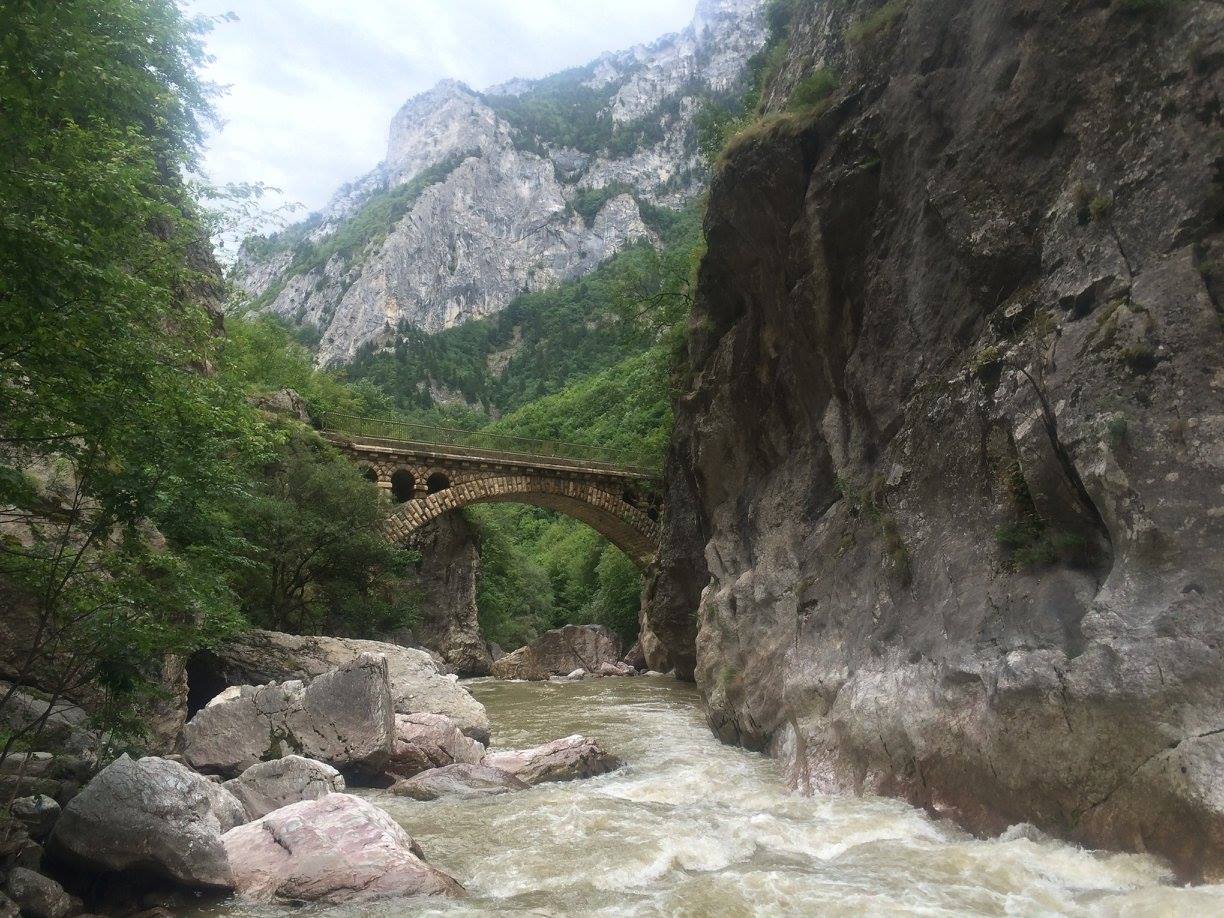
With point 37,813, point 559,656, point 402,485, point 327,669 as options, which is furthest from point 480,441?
point 37,813

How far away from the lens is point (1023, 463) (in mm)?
6828

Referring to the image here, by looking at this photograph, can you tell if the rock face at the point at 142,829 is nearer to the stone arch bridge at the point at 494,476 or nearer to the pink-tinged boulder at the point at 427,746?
the pink-tinged boulder at the point at 427,746

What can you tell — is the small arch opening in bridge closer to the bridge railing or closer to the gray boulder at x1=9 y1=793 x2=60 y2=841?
the bridge railing

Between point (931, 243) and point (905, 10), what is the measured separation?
401 cm

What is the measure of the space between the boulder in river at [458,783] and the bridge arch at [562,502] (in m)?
21.7

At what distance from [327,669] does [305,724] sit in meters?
3.31

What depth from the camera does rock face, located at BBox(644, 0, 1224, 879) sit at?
534cm

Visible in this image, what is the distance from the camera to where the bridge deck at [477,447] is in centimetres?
3128

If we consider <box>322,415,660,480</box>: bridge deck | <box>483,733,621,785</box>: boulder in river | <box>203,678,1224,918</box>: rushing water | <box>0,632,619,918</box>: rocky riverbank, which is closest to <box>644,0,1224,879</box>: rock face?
<box>203,678,1224,918</box>: rushing water

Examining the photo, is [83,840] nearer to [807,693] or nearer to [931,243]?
[807,693]

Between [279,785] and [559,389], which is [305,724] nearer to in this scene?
[279,785]

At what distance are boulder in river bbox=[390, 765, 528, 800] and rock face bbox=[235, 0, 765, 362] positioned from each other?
359 feet

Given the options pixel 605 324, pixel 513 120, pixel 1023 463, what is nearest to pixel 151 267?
pixel 1023 463

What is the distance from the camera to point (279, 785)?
7.68 meters
